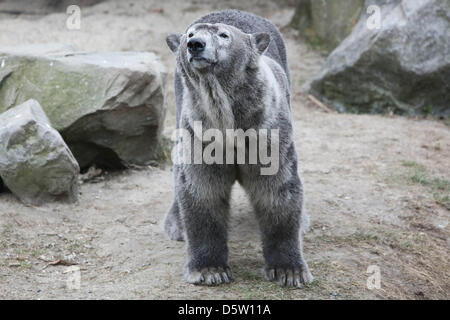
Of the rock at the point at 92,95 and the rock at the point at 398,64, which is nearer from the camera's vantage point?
the rock at the point at 92,95

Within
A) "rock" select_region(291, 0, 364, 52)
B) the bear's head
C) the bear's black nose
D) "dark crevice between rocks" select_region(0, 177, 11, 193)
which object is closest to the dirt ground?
"dark crevice between rocks" select_region(0, 177, 11, 193)

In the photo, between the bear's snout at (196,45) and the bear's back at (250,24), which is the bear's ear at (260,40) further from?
the bear's back at (250,24)

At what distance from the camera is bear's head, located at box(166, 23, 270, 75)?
4.12m

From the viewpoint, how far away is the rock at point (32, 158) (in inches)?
230

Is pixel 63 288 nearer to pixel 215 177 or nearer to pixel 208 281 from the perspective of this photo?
pixel 208 281

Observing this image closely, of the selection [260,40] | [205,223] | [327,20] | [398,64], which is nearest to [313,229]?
[205,223]

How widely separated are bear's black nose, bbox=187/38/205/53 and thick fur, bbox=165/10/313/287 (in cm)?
14

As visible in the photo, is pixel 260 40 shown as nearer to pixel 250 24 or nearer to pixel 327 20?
pixel 250 24

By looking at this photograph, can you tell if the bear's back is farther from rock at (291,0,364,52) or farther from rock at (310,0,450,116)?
rock at (291,0,364,52)

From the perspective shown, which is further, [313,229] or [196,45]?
[313,229]

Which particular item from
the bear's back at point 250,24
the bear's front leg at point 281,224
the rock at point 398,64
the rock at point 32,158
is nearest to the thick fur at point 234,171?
the bear's front leg at point 281,224

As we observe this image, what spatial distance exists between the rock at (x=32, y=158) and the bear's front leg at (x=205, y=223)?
1696 millimetres

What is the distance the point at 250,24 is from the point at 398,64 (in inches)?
156

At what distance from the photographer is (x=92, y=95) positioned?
266 inches
